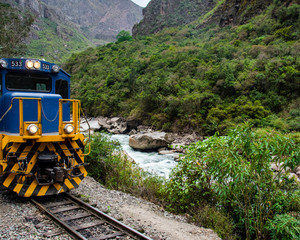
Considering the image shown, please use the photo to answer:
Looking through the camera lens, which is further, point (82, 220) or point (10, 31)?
point (10, 31)

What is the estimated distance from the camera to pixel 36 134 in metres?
5.39

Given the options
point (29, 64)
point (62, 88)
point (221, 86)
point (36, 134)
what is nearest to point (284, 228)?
point (36, 134)

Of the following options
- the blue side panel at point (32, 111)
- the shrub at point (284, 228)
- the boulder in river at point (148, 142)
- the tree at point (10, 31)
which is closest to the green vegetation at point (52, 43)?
the tree at point (10, 31)

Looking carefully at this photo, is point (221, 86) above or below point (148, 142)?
above

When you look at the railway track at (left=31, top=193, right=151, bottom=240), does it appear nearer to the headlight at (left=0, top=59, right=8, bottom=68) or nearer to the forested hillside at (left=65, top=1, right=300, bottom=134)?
the headlight at (left=0, top=59, right=8, bottom=68)

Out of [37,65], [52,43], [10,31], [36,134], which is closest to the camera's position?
[36,134]

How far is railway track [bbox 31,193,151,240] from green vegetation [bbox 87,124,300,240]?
6.22ft

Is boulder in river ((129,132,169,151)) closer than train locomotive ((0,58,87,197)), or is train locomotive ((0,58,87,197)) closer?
train locomotive ((0,58,87,197))

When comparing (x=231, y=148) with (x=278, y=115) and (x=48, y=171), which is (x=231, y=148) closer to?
(x=48, y=171)

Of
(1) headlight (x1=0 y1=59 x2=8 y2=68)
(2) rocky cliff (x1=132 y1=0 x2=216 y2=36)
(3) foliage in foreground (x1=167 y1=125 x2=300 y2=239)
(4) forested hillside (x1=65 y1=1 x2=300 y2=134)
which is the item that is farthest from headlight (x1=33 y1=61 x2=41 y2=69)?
(2) rocky cliff (x1=132 y1=0 x2=216 y2=36)

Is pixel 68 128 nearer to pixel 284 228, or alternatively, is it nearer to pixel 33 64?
pixel 33 64

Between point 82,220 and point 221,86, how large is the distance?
761 inches

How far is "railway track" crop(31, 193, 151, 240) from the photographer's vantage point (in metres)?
4.25

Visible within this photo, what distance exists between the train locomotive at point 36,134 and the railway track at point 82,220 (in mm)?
342
